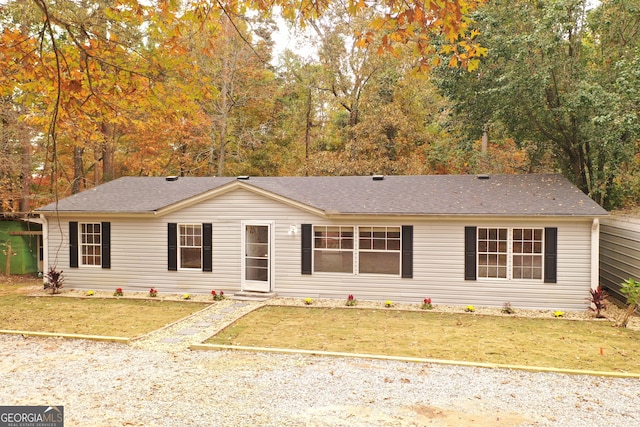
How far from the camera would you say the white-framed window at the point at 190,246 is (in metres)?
14.9

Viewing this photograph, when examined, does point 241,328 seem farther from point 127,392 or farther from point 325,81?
point 325,81

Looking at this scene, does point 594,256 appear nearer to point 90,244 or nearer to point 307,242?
point 307,242

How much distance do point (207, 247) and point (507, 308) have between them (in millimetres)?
8584

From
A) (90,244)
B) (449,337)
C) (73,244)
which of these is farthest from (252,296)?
(73,244)

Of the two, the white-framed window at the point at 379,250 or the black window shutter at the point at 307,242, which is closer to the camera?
the white-framed window at the point at 379,250

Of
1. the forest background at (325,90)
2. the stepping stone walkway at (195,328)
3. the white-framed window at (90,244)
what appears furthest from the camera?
the white-framed window at (90,244)

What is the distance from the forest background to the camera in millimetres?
5152

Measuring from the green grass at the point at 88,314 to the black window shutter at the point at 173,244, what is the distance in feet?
4.84

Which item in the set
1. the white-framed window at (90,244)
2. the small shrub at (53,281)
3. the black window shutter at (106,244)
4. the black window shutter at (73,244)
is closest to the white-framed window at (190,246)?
the black window shutter at (106,244)

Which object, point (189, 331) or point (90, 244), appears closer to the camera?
point (189, 331)

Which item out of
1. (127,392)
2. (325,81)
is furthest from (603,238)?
(325,81)

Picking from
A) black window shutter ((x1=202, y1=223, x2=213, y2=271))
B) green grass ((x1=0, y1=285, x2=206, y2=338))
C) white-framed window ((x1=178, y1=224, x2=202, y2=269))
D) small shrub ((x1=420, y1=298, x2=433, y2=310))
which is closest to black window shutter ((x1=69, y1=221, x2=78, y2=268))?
green grass ((x1=0, y1=285, x2=206, y2=338))

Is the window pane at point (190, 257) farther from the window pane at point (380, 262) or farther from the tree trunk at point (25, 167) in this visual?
the tree trunk at point (25, 167)

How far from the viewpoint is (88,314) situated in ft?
39.3
